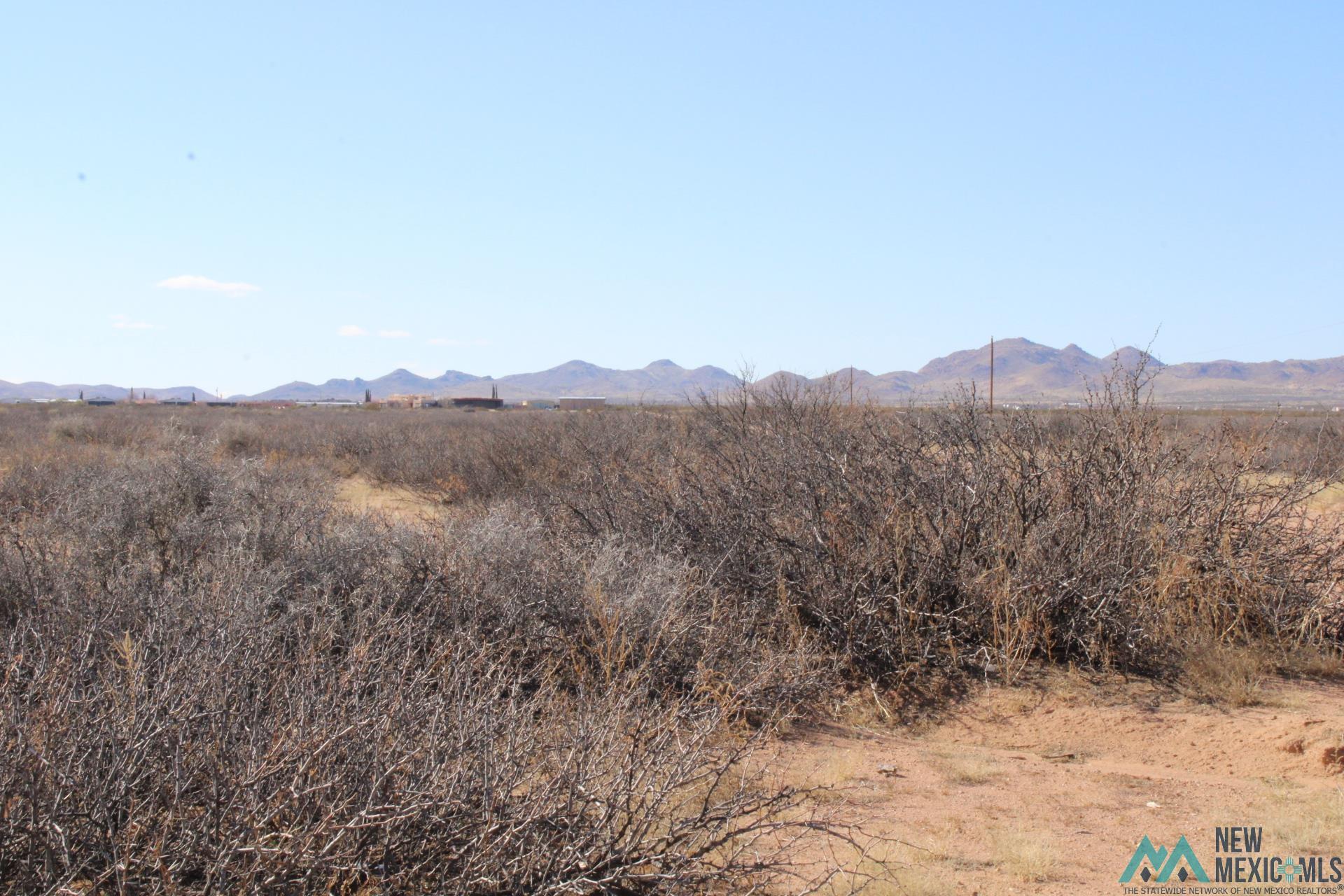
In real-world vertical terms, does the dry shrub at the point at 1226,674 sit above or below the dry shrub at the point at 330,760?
below

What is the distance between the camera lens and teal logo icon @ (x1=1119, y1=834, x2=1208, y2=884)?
431cm

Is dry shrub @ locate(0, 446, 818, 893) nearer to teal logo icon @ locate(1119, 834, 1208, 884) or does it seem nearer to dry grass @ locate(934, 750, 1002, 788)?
dry grass @ locate(934, 750, 1002, 788)

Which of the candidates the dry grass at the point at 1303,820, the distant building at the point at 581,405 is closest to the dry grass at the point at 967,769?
the dry grass at the point at 1303,820

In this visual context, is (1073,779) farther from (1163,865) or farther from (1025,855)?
(1025,855)

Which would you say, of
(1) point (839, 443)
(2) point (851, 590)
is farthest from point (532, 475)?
(2) point (851, 590)

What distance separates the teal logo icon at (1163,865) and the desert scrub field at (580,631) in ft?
4.16

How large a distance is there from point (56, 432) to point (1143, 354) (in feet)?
97.3

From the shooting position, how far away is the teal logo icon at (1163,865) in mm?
4312

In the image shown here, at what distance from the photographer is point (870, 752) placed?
5.84 meters

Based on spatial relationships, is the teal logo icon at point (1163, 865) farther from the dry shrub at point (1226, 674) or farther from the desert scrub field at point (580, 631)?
the dry shrub at point (1226, 674)

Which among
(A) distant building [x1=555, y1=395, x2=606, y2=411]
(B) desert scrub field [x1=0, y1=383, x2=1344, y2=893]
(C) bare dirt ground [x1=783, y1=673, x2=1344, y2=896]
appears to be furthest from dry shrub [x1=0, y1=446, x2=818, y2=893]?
(A) distant building [x1=555, y1=395, x2=606, y2=411]

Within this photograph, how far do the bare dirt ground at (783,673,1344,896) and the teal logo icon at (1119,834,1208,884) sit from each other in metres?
0.05

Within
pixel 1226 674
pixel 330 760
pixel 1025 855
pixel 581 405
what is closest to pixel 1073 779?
pixel 1025 855

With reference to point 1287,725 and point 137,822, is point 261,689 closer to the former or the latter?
point 137,822
